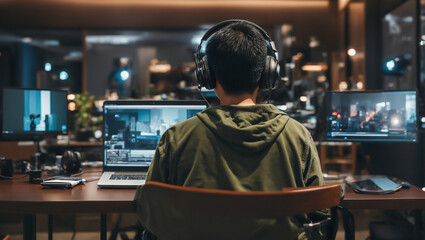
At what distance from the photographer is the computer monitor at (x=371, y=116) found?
6.72 ft

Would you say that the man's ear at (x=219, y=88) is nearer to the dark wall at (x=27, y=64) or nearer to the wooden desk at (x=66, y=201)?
the wooden desk at (x=66, y=201)

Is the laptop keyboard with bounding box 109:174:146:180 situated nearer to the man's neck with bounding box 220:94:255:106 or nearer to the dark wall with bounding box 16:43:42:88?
the man's neck with bounding box 220:94:255:106

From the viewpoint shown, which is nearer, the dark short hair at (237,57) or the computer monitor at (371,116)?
the dark short hair at (237,57)

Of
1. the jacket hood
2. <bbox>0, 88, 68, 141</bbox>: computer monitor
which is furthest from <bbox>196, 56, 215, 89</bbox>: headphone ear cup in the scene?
<bbox>0, 88, 68, 141</bbox>: computer monitor

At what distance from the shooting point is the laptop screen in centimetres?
195

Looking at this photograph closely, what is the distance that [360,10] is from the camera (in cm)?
515

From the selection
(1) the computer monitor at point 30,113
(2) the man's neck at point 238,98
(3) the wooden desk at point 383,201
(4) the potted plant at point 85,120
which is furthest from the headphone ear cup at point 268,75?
(4) the potted plant at point 85,120

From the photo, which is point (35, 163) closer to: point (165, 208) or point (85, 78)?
point (165, 208)

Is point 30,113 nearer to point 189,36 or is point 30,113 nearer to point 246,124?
point 246,124

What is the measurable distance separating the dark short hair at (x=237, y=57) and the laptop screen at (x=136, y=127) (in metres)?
0.83

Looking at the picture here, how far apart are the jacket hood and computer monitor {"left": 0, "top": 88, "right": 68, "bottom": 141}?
4.89 ft

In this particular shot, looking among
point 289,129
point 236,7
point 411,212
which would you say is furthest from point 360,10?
point 289,129

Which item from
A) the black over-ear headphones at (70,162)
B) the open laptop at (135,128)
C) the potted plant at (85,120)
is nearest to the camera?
the open laptop at (135,128)

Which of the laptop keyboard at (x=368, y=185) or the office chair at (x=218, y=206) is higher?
the office chair at (x=218, y=206)
